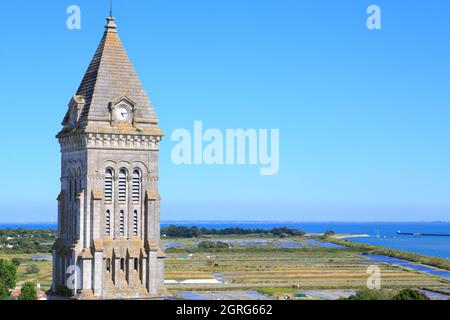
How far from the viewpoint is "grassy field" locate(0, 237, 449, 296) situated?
10956cm

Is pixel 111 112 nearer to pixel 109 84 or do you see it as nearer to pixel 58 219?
→ pixel 109 84

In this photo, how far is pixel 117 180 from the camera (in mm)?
35375

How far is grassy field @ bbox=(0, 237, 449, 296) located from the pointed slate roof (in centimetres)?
5767

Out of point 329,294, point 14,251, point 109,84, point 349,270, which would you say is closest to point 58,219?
point 109,84

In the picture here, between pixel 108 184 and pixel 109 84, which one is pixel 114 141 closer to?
pixel 108 184

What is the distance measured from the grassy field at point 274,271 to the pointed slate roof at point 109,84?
57.7 meters

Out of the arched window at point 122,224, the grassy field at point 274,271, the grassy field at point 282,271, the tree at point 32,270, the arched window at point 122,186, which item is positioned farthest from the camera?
the tree at point 32,270

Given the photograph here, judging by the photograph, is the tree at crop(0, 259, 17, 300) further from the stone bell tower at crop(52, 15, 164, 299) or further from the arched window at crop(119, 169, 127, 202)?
the arched window at crop(119, 169, 127, 202)

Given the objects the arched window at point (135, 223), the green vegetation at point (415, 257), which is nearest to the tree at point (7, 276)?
the arched window at point (135, 223)

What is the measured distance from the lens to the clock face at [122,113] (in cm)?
3521

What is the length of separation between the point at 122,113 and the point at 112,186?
270 centimetres
